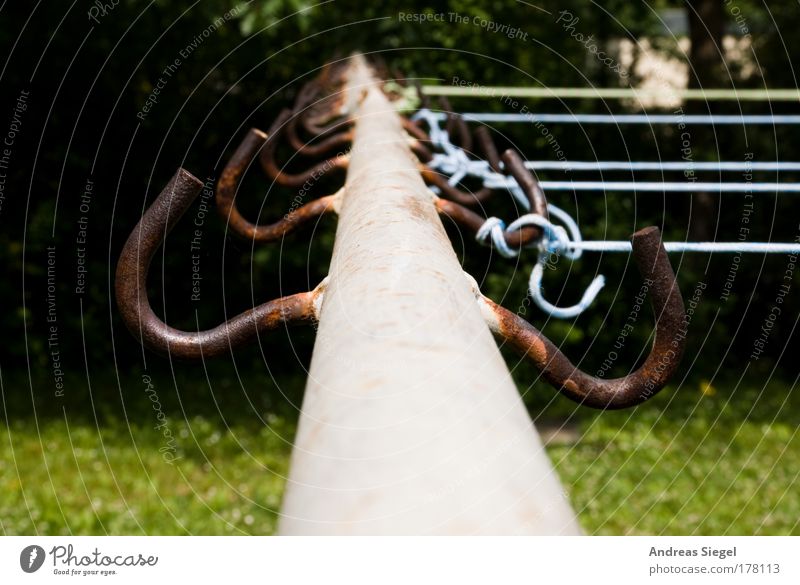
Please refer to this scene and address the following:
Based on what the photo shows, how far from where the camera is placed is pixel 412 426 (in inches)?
18.9

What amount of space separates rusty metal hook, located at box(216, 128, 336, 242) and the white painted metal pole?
0.75 m

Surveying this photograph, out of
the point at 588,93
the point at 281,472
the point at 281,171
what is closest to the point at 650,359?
the point at 281,171

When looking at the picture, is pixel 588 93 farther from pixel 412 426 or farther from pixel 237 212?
pixel 412 426

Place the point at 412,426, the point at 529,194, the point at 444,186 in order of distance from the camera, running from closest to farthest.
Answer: the point at 412,426, the point at 529,194, the point at 444,186

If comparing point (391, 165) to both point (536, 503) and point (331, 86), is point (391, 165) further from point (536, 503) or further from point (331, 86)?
point (331, 86)

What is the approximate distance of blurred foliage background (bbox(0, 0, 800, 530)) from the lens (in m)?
4.63

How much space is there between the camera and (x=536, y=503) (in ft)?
1.49

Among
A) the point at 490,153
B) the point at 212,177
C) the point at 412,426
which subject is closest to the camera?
the point at 412,426

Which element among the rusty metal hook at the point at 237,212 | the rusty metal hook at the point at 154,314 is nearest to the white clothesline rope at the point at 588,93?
the rusty metal hook at the point at 237,212

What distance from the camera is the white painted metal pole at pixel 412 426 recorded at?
44cm

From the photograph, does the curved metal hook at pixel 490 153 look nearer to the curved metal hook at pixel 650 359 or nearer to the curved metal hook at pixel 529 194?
the curved metal hook at pixel 529 194

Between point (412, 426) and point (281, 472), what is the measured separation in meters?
3.75

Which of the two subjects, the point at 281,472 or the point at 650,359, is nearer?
the point at 650,359

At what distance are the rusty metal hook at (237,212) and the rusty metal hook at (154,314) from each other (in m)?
0.46
